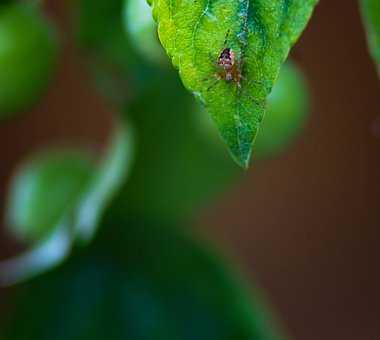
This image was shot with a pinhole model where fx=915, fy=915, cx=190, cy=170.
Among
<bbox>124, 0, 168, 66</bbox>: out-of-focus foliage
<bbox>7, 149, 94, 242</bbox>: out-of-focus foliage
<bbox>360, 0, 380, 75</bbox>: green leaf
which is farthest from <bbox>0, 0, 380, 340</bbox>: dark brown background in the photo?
<bbox>360, 0, 380, 75</bbox>: green leaf

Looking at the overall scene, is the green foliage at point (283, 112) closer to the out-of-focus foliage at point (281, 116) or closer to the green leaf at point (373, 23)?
the out-of-focus foliage at point (281, 116)

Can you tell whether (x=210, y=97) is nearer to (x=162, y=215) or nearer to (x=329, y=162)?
(x=162, y=215)

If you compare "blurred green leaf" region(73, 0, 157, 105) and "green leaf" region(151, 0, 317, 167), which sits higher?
"green leaf" region(151, 0, 317, 167)

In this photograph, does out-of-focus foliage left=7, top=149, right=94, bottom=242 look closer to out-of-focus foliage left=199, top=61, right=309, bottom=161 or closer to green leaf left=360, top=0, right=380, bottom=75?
out-of-focus foliage left=199, top=61, right=309, bottom=161

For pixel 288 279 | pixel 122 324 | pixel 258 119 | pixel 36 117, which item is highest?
pixel 258 119

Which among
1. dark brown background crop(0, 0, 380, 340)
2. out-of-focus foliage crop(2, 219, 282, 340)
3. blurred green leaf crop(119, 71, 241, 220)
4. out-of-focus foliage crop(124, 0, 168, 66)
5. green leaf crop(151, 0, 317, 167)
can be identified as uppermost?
green leaf crop(151, 0, 317, 167)

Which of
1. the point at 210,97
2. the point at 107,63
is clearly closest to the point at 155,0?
the point at 210,97

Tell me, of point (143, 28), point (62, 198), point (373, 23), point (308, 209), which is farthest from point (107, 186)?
point (308, 209)

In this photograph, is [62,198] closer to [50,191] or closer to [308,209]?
[50,191]
